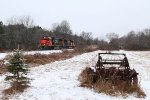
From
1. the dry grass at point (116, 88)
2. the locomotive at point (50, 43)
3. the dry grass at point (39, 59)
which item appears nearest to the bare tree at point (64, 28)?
the locomotive at point (50, 43)

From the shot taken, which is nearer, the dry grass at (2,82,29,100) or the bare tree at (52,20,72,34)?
the dry grass at (2,82,29,100)

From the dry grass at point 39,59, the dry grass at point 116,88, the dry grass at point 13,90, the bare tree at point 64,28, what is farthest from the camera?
the bare tree at point 64,28

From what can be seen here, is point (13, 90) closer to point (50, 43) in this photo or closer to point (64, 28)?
point (50, 43)

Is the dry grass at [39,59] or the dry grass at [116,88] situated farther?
the dry grass at [39,59]

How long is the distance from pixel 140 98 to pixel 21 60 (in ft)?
16.4

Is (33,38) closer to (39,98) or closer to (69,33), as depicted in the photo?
(69,33)

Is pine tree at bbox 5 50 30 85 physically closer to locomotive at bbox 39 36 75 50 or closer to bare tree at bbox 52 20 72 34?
locomotive at bbox 39 36 75 50

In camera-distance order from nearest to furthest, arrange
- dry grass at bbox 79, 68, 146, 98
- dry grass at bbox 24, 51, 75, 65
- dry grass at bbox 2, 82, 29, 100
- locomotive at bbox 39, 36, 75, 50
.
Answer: dry grass at bbox 2, 82, 29, 100, dry grass at bbox 79, 68, 146, 98, dry grass at bbox 24, 51, 75, 65, locomotive at bbox 39, 36, 75, 50

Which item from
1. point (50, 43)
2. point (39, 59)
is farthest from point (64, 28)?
point (39, 59)

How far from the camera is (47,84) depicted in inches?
503

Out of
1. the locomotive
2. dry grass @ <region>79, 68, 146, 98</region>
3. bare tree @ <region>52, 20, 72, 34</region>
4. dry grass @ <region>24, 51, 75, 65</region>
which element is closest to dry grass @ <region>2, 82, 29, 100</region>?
dry grass @ <region>79, 68, 146, 98</region>

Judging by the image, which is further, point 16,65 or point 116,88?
point 116,88

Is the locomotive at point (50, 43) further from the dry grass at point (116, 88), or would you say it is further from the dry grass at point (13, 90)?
the dry grass at point (13, 90)

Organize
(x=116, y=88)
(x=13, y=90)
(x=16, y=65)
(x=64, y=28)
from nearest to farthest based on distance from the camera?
1. (x=13, y=90)
2. (x=16, y=65)
3. (x=116, y=88)
4. (x=64, y=28)
